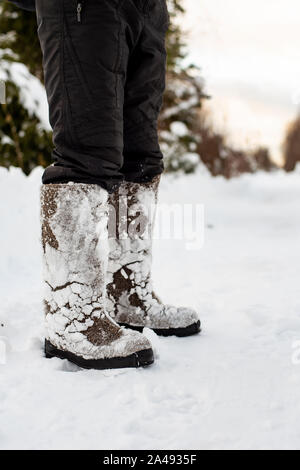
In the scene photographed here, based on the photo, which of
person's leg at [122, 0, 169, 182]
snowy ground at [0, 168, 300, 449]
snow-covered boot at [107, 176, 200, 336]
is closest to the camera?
snowy ground at [0, 168, 300, 449]

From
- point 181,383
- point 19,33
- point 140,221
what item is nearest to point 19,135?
point 19,33

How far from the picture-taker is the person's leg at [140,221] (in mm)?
1486

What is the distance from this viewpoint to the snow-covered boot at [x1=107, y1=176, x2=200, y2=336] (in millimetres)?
1540

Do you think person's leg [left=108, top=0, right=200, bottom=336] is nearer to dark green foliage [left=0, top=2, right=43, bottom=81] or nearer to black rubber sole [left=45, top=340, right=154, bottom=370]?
black rubber sole [left=45, top=340, right=154, bottom=370]

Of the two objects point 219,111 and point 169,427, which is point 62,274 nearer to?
point 169,427

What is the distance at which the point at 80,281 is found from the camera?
1291mm

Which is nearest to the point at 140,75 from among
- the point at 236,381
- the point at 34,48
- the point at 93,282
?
the point at 93,282

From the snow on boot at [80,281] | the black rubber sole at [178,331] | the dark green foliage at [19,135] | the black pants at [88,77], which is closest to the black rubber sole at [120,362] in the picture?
the snow on boot at [80,281]

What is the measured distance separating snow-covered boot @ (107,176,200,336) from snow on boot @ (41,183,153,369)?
0.22 m

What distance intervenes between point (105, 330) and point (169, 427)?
412 millimetres

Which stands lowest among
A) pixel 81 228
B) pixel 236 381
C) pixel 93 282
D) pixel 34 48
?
pixel 236 381

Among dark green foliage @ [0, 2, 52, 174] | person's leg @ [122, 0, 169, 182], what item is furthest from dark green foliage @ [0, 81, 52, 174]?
person's leg @ [122, 0, 169, 182]

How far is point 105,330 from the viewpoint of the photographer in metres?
1.32

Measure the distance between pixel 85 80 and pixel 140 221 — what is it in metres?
0.50
